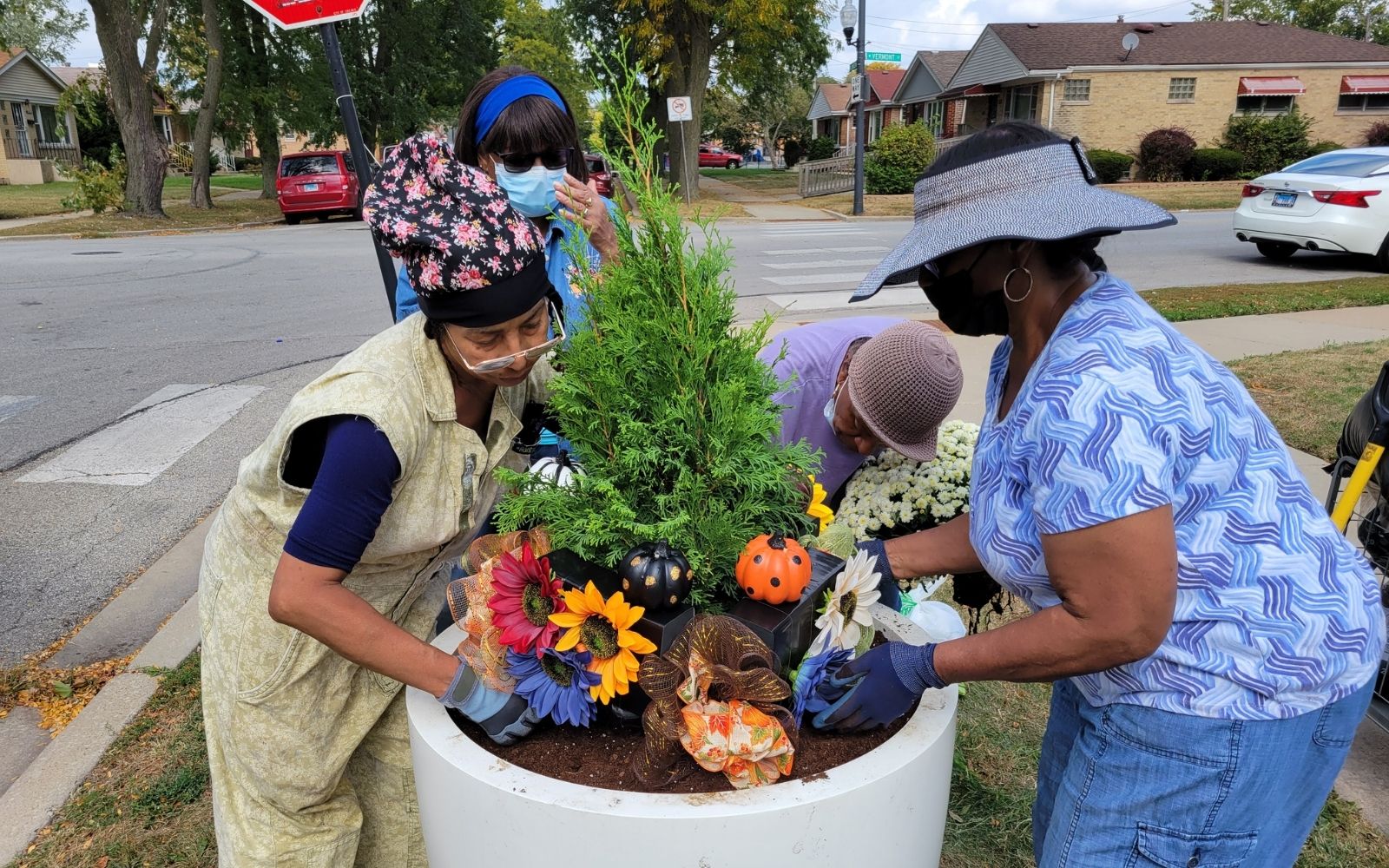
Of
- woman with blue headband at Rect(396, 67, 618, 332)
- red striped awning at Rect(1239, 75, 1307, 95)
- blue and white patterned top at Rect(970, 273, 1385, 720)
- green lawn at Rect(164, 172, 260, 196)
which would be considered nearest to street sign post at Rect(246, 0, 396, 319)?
woman with blue headband at Rect(396, 67, 618, 332)

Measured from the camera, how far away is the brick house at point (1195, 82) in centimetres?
3181

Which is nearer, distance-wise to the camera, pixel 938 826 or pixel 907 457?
pixel 938 826

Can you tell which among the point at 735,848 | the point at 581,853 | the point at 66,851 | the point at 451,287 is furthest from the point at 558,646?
the point at 66,851

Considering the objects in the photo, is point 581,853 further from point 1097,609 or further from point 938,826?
point 1097,609

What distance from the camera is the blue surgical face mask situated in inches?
101

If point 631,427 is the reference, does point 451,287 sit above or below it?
above

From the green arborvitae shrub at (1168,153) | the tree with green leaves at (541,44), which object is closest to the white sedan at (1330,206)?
the green arborvitae shrub at (1168,153)

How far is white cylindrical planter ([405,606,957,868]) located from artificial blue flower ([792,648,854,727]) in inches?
5.2

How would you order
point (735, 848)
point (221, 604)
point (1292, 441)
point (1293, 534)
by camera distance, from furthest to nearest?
point (1292, 441)
point (221, 604)
point (1293, 534)
point (735, 848)

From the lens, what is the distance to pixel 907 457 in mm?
2688

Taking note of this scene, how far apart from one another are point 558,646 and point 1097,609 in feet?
2.73

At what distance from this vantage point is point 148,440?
5.73 m

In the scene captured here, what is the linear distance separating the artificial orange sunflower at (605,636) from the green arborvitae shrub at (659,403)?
9cm

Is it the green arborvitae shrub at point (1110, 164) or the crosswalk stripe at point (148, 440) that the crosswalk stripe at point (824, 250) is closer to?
the crosswalk stripe at point (148, 440)
